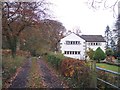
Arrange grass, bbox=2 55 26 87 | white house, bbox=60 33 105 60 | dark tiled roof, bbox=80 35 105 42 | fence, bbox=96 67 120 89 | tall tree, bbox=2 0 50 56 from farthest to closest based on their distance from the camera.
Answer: dark tiled roof, bbox=80 35 105 42, white house, bbox=60 33 105 60, tall tree, bbox=2 0 50 56, grass, bbox=2 55 26 87, fence, bbox=96 67 120 89

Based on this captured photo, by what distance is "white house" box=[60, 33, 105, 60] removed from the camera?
34975 mm

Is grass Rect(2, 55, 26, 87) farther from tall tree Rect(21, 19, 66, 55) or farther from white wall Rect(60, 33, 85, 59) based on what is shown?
white wall Rect(60, 33, 85, 59)

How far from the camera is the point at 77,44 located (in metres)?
39.7

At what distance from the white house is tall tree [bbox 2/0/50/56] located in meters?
14.5

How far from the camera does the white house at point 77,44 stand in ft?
115

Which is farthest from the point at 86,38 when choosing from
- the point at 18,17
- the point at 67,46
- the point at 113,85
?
the point at 113,85

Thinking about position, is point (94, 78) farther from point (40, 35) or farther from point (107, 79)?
point (40, 35)

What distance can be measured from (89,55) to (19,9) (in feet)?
71.3

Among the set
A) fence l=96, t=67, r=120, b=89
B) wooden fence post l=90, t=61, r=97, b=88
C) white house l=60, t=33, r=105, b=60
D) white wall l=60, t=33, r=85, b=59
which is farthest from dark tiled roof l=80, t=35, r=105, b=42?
fence l=96, t=67, r=120, b=89

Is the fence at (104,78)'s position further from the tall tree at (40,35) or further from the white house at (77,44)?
the white house at (77,44)

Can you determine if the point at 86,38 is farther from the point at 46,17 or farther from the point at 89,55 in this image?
the point at 46,17

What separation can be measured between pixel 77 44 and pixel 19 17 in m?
24.2

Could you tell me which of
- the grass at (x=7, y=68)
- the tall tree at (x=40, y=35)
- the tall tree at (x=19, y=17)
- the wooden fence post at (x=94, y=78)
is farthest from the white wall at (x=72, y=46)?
the wooden fence post at (x=94, y=78)

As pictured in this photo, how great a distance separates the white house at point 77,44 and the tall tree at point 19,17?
1448 centimetres
